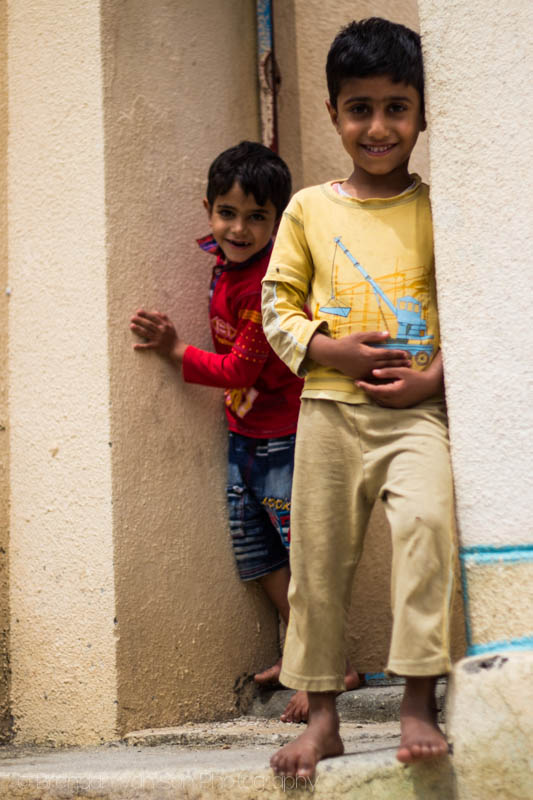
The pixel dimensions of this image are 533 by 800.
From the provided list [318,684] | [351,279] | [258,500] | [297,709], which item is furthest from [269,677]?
[351,279]

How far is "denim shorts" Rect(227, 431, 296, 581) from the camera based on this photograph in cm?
308

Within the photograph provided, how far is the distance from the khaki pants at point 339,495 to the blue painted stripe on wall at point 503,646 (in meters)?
0.22

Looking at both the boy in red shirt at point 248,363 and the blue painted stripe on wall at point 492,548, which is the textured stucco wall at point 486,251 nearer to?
the blue painted stripe on wall at point 492,548

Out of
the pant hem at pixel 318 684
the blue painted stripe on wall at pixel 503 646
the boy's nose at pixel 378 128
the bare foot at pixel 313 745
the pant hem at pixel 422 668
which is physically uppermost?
the boy's nose at pixel 378 128

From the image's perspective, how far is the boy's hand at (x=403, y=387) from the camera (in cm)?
215

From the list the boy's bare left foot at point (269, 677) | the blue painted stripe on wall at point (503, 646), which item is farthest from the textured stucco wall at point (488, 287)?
the boy's bare left foot at point (269, 677)

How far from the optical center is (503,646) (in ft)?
6.45

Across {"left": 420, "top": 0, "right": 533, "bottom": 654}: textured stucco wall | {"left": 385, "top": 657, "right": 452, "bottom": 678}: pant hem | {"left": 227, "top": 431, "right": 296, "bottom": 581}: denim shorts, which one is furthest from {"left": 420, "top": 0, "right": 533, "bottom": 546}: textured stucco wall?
{"left": 227, "top": 431, "right": 296, "bottom": 581}: denim shorts

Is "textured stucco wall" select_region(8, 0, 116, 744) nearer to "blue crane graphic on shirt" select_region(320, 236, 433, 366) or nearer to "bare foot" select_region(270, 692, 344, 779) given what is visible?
"bare foot" select_region(270, 692, 344, 779)

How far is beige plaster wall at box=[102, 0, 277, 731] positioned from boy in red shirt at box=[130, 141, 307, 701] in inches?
2.7

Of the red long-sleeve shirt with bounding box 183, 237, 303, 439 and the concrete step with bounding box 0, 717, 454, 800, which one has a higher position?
the red long-sleeve shirt with bounding box 183, 237, 303, 439

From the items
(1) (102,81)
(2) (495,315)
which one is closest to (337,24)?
(1) (102,81)

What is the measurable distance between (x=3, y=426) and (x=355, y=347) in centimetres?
138

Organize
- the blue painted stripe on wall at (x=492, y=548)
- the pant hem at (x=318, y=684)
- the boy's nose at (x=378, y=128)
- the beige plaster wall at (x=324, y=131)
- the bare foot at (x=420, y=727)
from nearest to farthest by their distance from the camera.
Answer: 1. the bare foot at (x=420, y=727)
2. the blue painted stripe on wall at (x=492, y=548)
3. the pant hem at (x=318, y=684)
4. the boy's nose at (x=378, y=128)
5. the beige plaster wall at (x=324, y=131)
